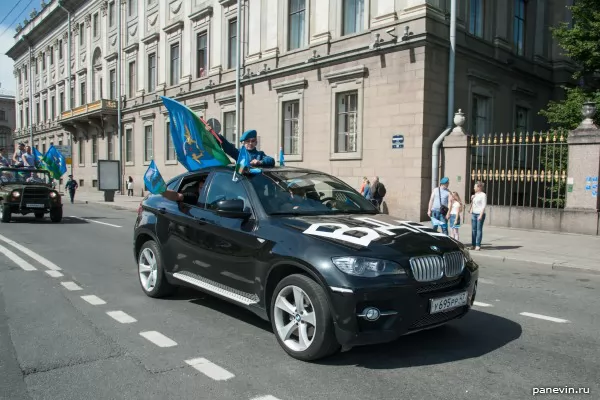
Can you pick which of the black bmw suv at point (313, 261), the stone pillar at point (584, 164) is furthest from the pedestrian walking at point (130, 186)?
the black bmw suv at point (313, 261)

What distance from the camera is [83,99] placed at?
42.7 metres

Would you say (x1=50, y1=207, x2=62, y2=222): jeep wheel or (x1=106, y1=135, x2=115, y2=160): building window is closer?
(x1=50, y1=207, x2=62, y2=222): jeep wheel

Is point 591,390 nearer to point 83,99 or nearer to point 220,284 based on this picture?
point 220,284

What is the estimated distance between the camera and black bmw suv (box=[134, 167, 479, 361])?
3.73 m

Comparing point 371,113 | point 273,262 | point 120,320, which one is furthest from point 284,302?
point 371,113

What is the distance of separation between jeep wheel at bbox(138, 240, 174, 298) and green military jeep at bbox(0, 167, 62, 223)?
10981mm

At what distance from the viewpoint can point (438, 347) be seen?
4.38 m

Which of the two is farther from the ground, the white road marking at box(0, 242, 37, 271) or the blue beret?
the blue beret

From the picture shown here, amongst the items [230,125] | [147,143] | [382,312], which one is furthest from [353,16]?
[147,143]

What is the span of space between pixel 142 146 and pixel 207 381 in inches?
1246

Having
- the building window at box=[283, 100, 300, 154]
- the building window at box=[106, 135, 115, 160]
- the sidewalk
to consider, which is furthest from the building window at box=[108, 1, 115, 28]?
the sidewalk

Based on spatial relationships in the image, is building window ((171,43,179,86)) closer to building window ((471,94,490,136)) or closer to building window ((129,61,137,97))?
building window ((129,61,137,97))

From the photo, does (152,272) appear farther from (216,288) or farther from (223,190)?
(223,190)

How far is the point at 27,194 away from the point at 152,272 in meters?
11.5
